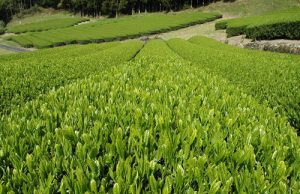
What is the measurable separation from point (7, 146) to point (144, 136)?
1.50 meters

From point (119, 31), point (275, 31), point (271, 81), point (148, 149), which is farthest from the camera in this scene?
point (119, 31)

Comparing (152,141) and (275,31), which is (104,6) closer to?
(275,31)

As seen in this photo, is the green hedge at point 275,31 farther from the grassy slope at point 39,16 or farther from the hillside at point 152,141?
the grassy slope at point 39,16

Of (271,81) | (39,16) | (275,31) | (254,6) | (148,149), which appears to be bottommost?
(271,81)

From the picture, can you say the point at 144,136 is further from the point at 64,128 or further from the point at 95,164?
the point at 64,128

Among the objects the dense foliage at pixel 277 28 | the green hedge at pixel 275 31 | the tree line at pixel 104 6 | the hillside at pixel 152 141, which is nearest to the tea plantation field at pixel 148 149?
the hillside at pixel 152 141

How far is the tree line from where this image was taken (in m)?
87.2

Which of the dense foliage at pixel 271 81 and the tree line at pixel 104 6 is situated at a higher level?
the tree line at pixel 104 6

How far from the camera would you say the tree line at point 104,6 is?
286 feet

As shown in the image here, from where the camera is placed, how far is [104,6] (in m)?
97.2

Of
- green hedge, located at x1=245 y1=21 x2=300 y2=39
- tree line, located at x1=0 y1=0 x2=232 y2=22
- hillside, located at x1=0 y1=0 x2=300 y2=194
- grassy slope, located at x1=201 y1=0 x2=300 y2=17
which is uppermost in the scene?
tree line, located at x1=0 y1=0 x2=232 y2=22

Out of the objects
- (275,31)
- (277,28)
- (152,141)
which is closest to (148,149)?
(152,141)

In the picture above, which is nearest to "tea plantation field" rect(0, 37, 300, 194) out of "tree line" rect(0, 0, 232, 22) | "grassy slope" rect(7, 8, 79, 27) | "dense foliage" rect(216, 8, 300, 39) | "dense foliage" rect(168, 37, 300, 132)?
"dense foliage" rect(168, 37, 300, 132)

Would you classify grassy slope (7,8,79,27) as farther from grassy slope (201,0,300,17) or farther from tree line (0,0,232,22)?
grassy slope (201,0,300,17)
